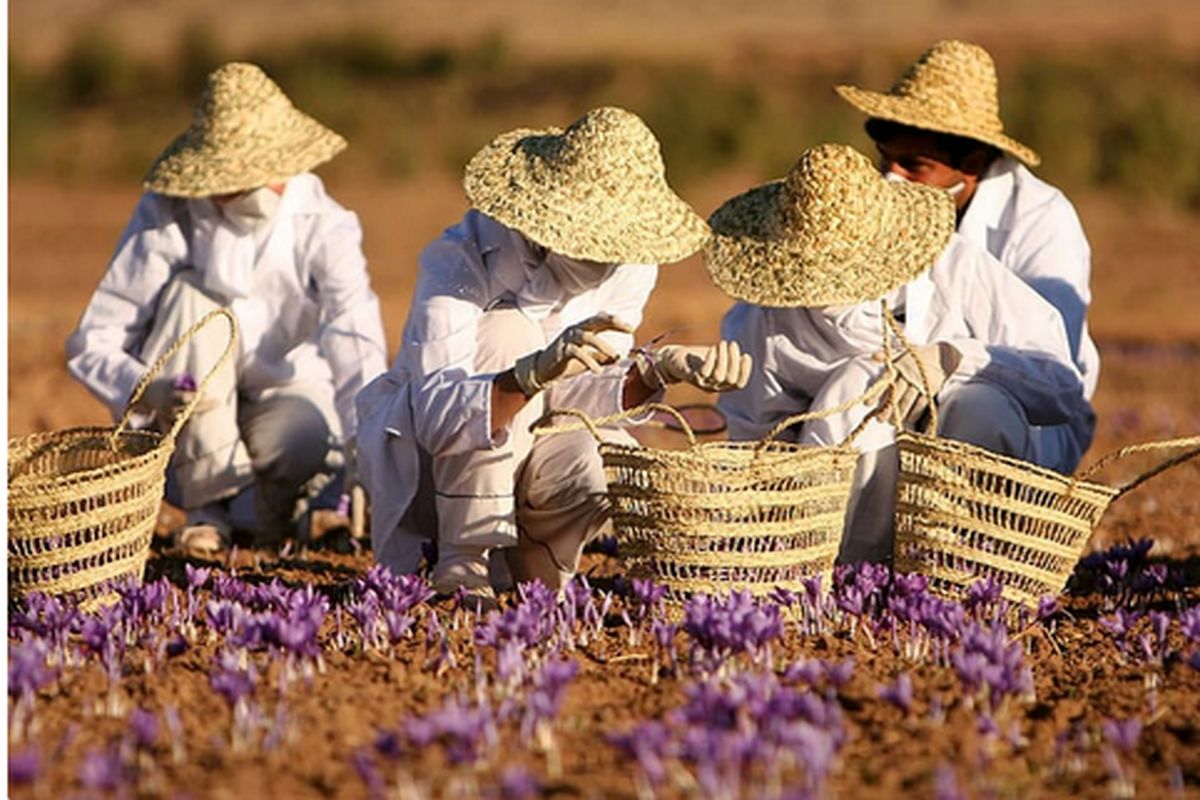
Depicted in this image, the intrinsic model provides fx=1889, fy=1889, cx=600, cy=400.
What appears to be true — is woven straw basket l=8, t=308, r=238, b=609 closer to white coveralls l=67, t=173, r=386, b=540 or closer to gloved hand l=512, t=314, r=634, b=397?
gloved hand l=512, t=314, r=634, b=397

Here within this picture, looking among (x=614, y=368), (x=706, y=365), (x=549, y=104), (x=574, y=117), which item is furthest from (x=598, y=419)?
(x=549, y=104)

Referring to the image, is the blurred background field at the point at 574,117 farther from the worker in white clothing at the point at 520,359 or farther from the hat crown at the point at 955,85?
the worker in white clothing at the point at 520,359

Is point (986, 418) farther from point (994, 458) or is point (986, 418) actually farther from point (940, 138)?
point (940, 138)

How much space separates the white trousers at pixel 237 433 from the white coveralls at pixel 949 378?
1864 millimetres

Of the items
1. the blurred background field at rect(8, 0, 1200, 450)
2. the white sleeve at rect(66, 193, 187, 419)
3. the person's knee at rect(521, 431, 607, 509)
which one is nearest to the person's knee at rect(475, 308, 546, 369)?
the person's knee at rect(521, 431, 607, 509)

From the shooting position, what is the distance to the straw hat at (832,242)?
5273 mm

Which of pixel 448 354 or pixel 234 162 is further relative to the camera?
pixel 234 162

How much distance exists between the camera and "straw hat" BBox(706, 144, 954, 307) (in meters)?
5.27

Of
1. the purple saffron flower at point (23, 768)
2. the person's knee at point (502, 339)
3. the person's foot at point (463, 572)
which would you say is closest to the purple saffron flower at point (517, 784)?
the purple saffron flower at point (23, 768)

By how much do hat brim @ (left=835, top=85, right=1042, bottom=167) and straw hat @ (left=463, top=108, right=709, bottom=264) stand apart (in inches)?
58.0

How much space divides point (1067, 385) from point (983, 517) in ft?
3.21

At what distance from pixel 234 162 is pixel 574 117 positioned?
79.5ft

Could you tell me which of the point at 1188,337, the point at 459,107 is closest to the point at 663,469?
the point at 1188,337

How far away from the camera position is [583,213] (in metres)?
5.03
